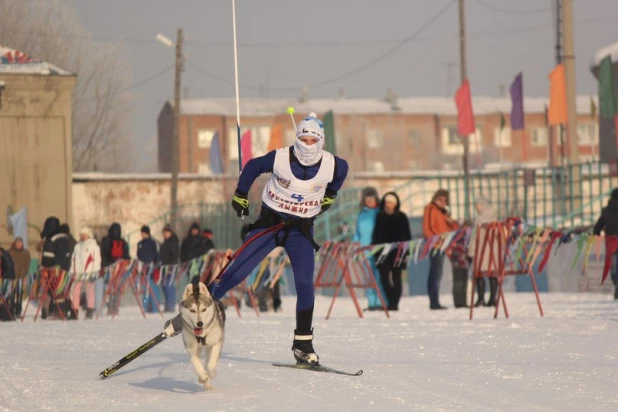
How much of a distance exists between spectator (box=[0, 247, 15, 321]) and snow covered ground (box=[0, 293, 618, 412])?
13.5 feet

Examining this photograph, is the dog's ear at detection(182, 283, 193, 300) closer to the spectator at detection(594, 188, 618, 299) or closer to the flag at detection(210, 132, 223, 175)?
the spectator at detection(594, 188, 618, 299)

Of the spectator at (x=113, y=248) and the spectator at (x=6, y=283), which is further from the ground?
the spectator at (x=113, y=248)

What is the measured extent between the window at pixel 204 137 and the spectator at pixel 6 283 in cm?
6901

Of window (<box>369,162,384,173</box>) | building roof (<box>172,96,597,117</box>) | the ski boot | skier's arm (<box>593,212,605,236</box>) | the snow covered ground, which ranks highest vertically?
building roof (<box>172,96,597,117</box>)

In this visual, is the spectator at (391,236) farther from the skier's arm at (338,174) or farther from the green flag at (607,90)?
the green flag at (607,90)

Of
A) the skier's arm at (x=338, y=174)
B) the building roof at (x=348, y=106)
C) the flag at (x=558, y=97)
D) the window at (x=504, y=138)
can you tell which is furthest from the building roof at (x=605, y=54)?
the window at (x=504, y=138)

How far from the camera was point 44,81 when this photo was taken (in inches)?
1304

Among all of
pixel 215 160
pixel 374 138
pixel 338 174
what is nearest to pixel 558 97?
pixel 338 174

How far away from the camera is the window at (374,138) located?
9119cm

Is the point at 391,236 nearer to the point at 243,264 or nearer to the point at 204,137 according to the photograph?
the point at 243,264

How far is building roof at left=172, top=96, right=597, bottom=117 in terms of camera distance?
8719cm

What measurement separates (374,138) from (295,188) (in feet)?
277

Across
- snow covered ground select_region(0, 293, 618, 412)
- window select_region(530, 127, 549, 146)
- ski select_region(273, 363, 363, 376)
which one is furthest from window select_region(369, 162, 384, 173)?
ski select_region(273, 363, 363, 376)

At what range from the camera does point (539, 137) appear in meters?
95.1
